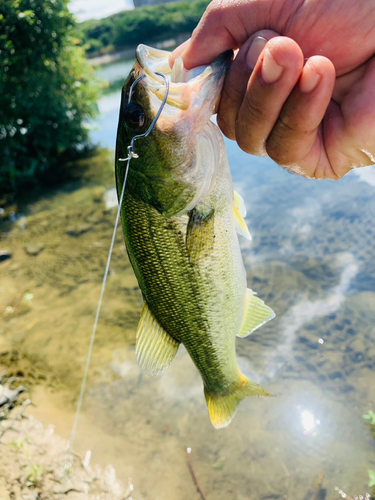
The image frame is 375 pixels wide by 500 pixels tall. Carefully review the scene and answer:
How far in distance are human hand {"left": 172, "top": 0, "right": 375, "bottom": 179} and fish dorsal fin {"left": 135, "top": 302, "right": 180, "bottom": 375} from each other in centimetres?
113

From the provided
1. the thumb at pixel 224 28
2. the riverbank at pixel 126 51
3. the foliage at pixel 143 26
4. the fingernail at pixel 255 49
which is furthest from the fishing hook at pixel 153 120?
the foliage at pixel 143 26

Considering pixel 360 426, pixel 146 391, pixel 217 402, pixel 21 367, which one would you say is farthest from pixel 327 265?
pixel 21 367

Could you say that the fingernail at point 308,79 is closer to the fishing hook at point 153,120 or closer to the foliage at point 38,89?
the fishing hook at point 153,120

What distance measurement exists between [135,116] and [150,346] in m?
1.26

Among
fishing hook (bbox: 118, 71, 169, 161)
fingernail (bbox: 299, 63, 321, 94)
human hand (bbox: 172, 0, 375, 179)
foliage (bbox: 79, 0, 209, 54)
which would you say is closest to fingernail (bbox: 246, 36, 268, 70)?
human hand (bbox: 172, 0, 375, 179)

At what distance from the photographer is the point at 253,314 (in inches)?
89.7

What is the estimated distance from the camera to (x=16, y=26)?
33.8 ft

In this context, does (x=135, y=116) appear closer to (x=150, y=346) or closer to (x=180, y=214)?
(x=180, y=214)

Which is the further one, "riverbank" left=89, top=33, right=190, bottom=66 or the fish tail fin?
"riverbank" left=89, top=33, right=190, bottom=66

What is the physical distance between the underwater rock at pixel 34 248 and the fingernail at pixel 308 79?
6549mm

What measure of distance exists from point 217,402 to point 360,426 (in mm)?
1972

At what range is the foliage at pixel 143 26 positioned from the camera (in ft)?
185

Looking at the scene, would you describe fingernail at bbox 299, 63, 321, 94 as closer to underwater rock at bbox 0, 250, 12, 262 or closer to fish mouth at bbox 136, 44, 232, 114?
fish mouth at bbox 136, 44, 232, 114

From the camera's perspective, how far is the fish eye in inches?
64.2
